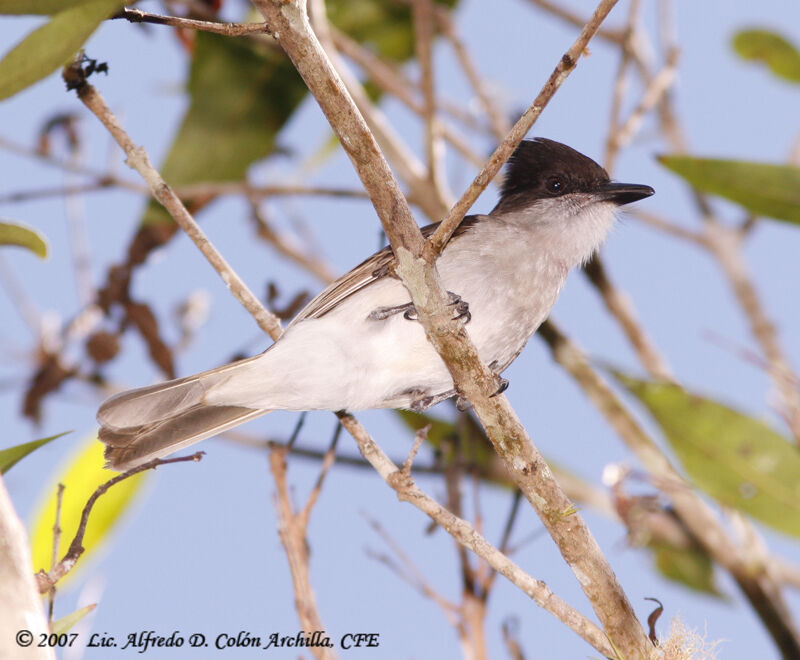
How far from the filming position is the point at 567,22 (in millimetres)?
4820

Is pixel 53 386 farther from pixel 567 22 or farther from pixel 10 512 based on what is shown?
pixel 567 22

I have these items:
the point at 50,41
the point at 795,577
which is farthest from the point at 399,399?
the point at 795,577

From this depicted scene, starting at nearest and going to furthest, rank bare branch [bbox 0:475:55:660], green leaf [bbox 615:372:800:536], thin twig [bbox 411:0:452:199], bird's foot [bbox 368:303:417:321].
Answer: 1. bare branch [bbox 0:475:55:660]
2. bird's foot [bbox 368:303:417:321]
3. green leaf [bbox 615:372:800:536]
4. thin twig [bbox 411:0:452:199]

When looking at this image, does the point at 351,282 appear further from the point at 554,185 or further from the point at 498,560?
the point at 498,560

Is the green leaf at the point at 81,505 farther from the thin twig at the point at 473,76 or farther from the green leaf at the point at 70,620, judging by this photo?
the thin twig at the point at 473,76

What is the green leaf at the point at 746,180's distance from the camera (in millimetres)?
3215

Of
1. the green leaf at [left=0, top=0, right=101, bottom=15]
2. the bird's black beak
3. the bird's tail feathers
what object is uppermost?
the green leaf at [left=0, top=0, right=101, bottom=15]

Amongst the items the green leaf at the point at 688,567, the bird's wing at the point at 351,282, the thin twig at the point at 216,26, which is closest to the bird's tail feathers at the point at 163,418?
the bird's wing at the point at 351,282

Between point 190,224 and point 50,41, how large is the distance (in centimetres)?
64

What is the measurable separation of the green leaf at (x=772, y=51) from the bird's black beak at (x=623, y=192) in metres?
1.44

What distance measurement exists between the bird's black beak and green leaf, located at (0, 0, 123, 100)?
199 cm

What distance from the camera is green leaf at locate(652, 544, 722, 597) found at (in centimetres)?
463

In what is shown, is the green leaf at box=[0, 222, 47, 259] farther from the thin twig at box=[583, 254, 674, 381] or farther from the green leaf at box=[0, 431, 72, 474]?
the thin twig at box=[583, 254, 674, 381]

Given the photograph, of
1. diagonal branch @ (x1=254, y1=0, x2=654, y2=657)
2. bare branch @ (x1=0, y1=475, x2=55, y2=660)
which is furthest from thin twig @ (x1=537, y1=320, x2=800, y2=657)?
bare branch @ (x1=0, y1=475, x2=55, y2=660)
